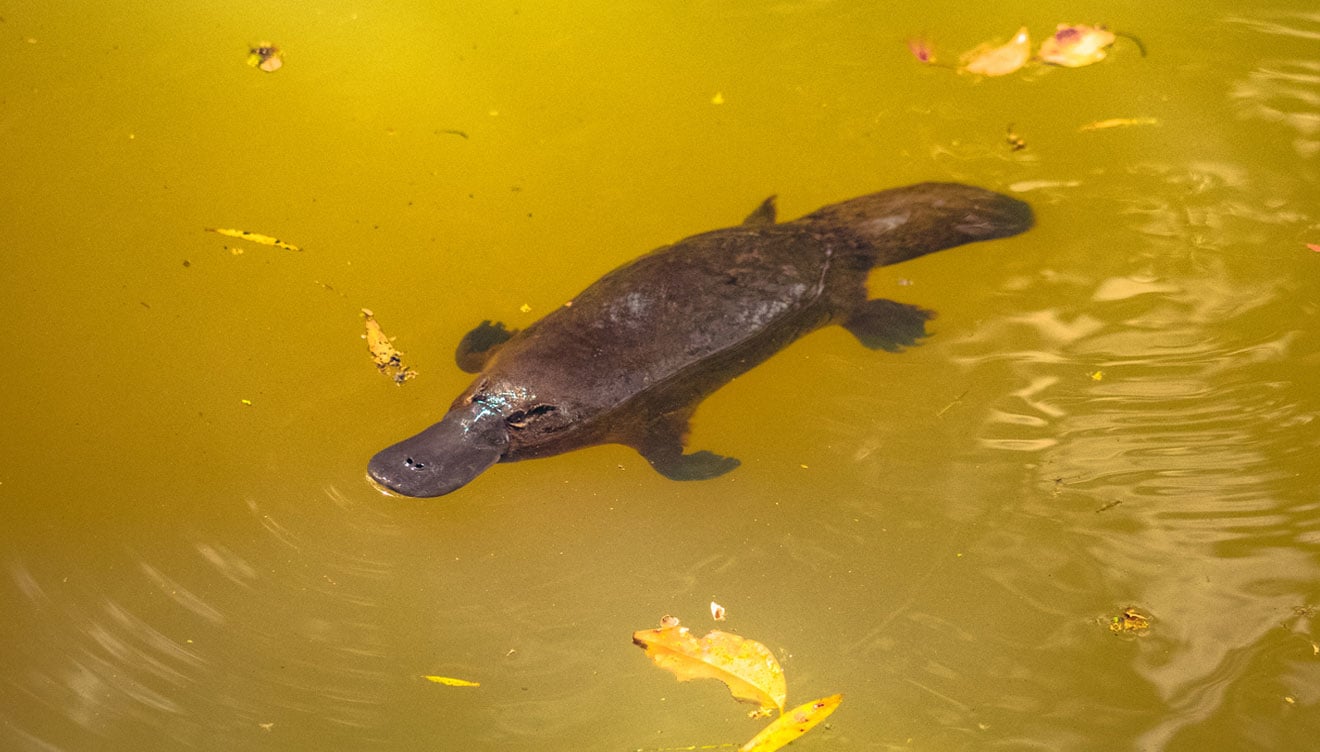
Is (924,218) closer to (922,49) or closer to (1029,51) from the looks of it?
(922,49)

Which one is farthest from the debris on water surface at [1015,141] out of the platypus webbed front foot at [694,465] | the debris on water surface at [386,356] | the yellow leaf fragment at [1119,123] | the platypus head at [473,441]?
the debris on water surface at [386,356]

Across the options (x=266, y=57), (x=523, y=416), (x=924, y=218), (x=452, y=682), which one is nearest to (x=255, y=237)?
(x=266, y=57)

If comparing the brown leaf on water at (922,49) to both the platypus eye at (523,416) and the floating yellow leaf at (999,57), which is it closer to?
the floating yellow leaf at (999,57)

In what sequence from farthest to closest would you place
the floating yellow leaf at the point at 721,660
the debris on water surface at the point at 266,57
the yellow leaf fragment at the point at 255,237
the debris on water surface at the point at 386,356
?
the debris on water surface at the point at 266,57 → the yellow leaf fragment at the point at 255,237 → the debris on water surface at the point at 386,356 → the floating yellow leaf at the point at 721,660

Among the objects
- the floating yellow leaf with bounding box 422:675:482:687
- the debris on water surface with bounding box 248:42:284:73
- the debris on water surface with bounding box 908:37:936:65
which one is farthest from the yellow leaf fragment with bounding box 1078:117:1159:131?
the debris on water surface with bounding box 248:42:284:73

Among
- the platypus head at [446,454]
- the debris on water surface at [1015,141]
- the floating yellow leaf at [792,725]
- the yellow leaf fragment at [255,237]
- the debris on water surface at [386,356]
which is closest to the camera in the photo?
the floating yellow leaf at [792,725]

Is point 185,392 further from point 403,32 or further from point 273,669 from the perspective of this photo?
point 403,32

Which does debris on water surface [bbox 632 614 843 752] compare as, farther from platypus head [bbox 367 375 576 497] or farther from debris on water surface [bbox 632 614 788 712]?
platypus head [bbox 367 375 576 497]
